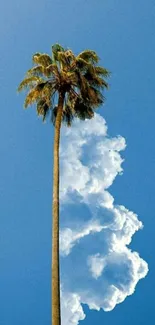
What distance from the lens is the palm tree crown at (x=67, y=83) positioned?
21.5 metres

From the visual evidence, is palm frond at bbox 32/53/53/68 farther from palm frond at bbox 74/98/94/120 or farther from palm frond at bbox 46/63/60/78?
palm frond at bbox 74/98/94/120

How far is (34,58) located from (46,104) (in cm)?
257

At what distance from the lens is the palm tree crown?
70.6ft

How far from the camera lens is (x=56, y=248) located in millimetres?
16188

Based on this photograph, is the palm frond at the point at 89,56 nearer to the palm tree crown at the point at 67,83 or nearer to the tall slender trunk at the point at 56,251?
the palm tree crown at the point at 67,83

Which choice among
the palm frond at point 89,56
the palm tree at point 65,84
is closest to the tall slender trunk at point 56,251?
the palm tree at point 65,84

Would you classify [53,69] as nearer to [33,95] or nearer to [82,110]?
[33,95]

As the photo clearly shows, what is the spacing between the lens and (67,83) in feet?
70.5

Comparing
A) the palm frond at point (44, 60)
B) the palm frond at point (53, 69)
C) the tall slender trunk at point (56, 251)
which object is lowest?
the tall slender trunk at point (56, 251)

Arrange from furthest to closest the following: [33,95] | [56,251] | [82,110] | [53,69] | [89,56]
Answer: [82,110]
[89,56]
[33,95]
[53,69]
[56,251]

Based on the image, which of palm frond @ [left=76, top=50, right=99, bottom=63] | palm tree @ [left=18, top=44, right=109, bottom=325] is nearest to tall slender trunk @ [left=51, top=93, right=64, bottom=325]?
palm tree @ [left=18, top=44, right=109, bottom=325]

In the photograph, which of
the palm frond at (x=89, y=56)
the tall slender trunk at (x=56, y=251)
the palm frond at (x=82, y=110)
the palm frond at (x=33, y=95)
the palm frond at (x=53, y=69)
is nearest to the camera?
the tall slender trunk at (x=56, y=251)

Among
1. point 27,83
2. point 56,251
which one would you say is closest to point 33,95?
point 27,83

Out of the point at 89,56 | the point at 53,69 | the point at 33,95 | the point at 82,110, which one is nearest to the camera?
the point at 53,69
